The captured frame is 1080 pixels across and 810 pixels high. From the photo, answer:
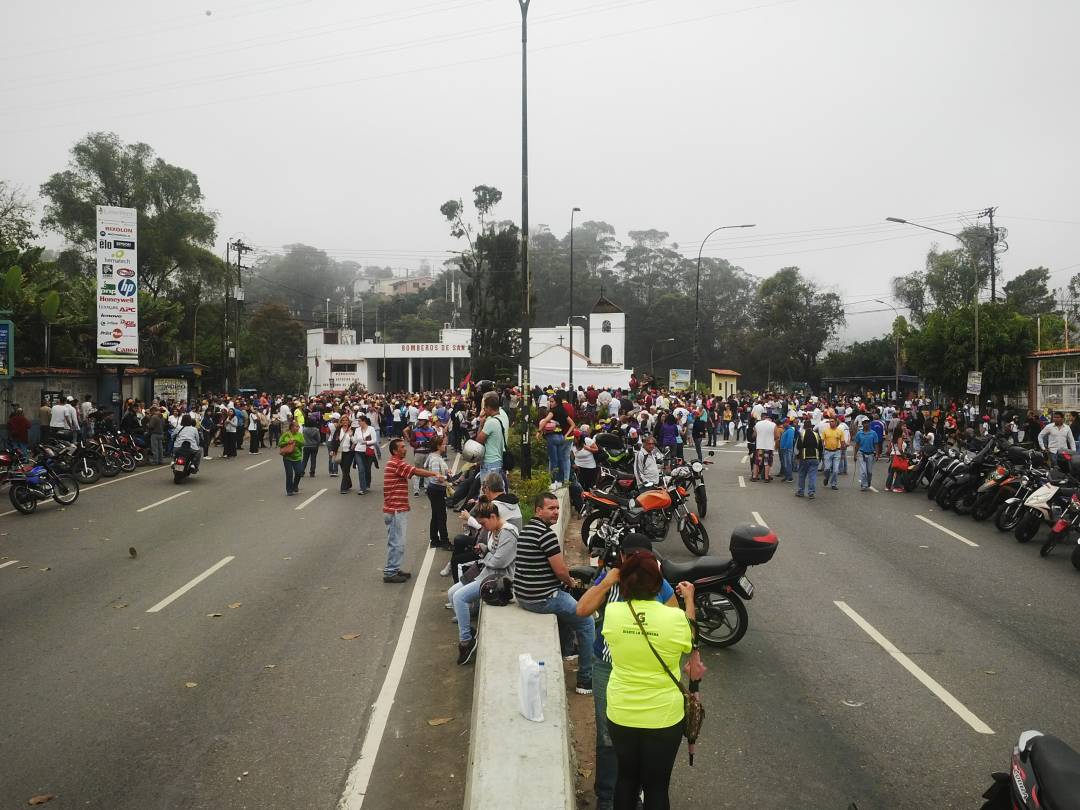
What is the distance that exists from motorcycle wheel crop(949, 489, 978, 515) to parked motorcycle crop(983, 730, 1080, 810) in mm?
12125

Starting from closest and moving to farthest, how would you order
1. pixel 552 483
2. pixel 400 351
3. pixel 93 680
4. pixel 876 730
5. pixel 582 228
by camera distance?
pixel 876 730 < pixel 93 680 < pixel 552 483 < pixel 400 351 < pixel 582 228

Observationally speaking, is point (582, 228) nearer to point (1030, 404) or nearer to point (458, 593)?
point (1030, 404)

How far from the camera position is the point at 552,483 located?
1451cm

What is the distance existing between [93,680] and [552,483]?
884 cm

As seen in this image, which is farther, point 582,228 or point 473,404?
point 582,228

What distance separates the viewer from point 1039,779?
3631 mm

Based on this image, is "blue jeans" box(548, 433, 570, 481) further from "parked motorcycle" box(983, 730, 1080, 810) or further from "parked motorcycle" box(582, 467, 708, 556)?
"parked motorcycle" box(983, 730, 1080, 810)

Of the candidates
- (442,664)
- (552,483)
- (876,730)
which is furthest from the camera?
(552,483)

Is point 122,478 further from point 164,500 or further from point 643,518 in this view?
point 643,518

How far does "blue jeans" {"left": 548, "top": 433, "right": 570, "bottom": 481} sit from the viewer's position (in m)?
15.9

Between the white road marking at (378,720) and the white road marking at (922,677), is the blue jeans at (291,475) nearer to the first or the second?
the white road marking at (378,720)

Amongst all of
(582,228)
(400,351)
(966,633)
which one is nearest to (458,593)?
(966,633)

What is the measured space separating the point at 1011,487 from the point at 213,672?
43.3 ft

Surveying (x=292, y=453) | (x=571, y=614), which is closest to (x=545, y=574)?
(x=571, y=614)
